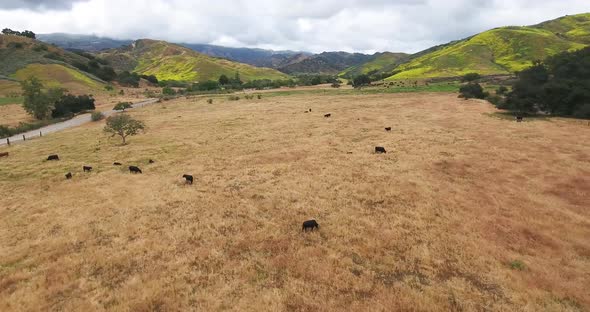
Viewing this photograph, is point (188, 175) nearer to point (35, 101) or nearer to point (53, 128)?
point (53, 128)

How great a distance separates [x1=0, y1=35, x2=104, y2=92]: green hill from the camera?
115500 millimetres

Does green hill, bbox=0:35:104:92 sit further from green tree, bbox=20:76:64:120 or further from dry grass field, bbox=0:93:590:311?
dry grass field, bbox=0:93:590:311

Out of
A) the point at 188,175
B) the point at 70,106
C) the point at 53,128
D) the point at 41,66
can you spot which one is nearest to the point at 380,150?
the point at 188,175

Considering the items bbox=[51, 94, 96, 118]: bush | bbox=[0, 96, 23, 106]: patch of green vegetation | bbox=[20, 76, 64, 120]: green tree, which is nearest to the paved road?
bbox=[51, 94, 96, 118]: bush

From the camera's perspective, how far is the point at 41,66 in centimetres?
12619

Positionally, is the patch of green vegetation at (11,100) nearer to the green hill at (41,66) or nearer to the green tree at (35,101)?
the green hill at (41,66)

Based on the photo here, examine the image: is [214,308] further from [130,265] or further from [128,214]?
[128,214]

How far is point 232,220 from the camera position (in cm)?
1967

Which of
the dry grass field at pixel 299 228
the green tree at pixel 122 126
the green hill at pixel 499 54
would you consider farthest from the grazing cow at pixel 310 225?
the green hill at pixel 499 54

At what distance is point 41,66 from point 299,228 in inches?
5737

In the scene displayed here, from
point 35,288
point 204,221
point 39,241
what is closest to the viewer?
point 35,288

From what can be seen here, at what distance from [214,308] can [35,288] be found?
740cm

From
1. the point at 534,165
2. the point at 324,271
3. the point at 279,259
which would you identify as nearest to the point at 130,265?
the point at 279,259

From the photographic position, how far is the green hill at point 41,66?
4547 inches
